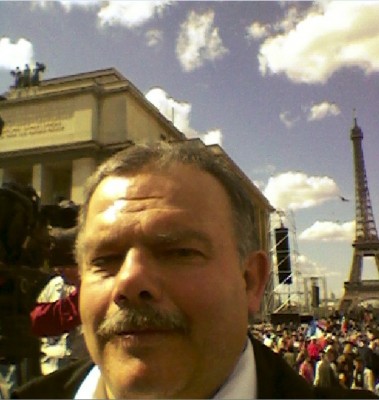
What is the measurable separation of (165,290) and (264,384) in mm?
300

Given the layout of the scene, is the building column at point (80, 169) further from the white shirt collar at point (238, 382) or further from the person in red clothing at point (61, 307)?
the white shirt collar at point (238, 382)

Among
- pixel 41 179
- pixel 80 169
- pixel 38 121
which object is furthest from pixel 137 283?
pixel 38 121

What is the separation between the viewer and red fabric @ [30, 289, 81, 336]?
2133 mm

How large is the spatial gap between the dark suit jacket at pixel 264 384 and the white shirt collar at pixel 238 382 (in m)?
0.02

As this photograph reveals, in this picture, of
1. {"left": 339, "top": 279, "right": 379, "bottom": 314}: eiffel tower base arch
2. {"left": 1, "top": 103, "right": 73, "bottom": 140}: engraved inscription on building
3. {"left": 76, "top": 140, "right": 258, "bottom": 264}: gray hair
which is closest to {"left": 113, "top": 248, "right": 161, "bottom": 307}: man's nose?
{"left": 76, "top": 140, "right": 258, "bottom": 264}: gray hair

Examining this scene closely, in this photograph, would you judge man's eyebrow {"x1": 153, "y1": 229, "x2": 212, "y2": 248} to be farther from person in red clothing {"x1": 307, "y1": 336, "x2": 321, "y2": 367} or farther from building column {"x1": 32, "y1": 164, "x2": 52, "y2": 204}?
building column {"x1": 32, "y1": 164, "x2": 52, "y2": 204}

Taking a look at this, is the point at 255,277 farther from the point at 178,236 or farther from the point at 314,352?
the point at 314,352

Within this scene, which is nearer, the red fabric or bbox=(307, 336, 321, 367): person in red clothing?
the red fabric

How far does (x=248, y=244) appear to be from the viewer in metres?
1.11

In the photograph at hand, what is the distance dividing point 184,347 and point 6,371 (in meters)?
1.23

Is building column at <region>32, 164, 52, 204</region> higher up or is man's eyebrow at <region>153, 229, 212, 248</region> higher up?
building column at <region>32, 164, 52, 204</region>

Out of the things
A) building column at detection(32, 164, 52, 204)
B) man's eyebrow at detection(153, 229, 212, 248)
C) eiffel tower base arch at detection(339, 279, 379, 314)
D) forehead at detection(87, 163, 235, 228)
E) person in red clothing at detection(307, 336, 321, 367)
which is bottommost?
person in red clothing at detection(307, 336, 321, 367)

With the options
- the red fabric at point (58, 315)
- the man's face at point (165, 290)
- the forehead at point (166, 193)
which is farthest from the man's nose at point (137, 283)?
the red fabric at point (58, 315)

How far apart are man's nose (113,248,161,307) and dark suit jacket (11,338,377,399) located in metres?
0.30
